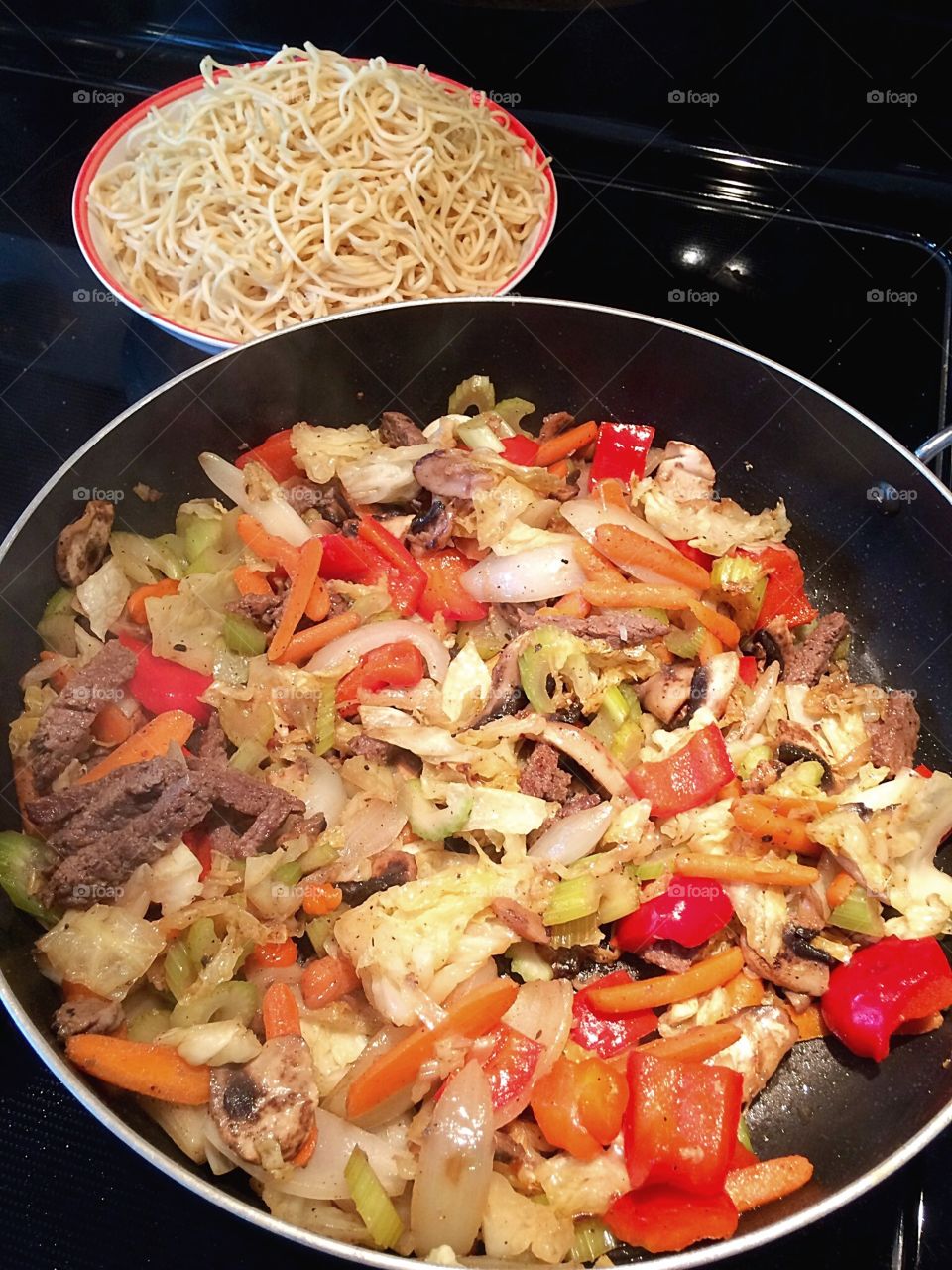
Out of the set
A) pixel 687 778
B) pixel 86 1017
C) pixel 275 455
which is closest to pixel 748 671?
pixel 687 778

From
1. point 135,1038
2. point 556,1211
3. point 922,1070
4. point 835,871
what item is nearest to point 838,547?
point 835,871

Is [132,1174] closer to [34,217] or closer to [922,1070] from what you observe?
[922,1070]

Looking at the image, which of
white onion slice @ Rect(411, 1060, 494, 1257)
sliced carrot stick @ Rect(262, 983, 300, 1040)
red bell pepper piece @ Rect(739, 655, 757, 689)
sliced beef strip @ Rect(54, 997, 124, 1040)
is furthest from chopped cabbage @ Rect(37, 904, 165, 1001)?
red bell pepper piece @ Rect(739, 655, 757, 689)

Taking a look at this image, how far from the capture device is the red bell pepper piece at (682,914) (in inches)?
87.6

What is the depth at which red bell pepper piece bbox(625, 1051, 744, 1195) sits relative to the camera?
6.09 ft

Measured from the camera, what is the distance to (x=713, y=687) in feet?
8.43

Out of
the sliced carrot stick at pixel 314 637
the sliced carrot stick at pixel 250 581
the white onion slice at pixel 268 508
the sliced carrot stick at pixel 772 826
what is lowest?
the sliced carrot stick at pixel 772 826

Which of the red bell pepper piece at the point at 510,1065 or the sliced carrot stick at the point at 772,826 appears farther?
the sliced carrot stick at the point at 772,826

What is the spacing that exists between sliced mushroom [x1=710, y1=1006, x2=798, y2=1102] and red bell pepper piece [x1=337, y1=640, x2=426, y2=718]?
117cm

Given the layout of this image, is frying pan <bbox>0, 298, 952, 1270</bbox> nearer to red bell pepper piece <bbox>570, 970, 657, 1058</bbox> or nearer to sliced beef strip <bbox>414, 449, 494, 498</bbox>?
red bell pepper piece <bbox>570, 970, 657, 1058</bbox>

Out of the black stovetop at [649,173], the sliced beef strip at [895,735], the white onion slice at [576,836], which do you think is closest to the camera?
the white onion slice at [576,836]

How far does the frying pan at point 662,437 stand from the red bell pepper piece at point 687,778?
2.11 feet

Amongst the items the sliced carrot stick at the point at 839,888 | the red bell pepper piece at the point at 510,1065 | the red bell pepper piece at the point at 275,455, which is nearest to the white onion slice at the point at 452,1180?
the red bell pepper piece at the point at 510,1065

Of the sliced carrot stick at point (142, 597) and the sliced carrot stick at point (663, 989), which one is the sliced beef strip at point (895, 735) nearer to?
the sliced carrot stick at point (663, 989)
